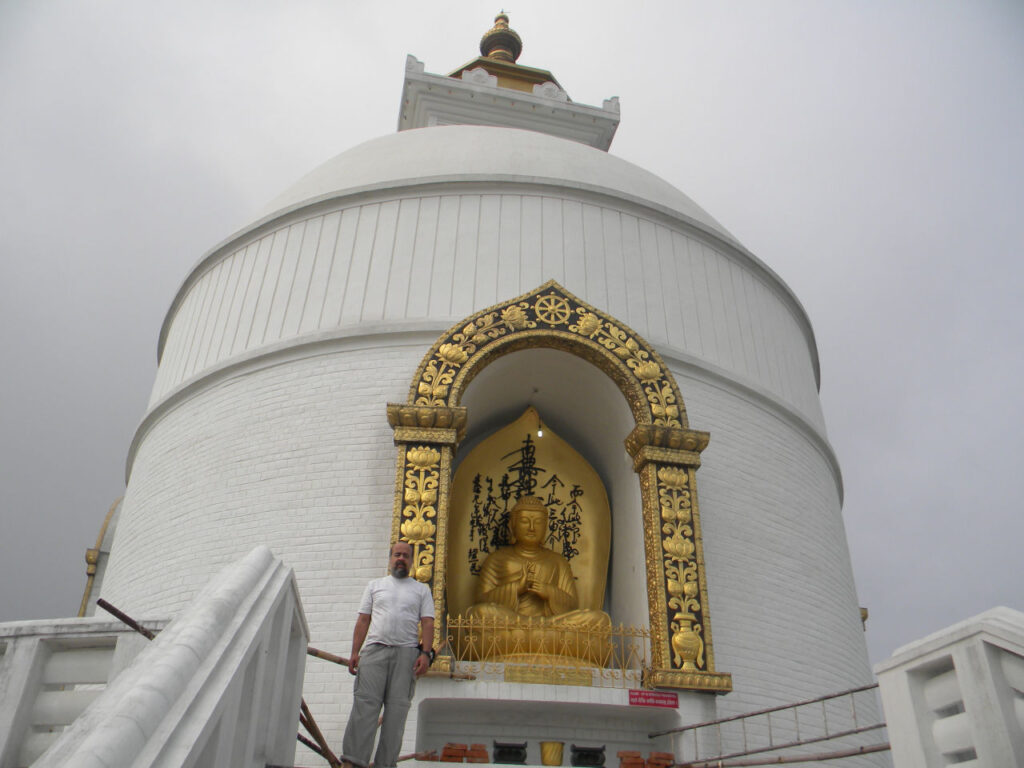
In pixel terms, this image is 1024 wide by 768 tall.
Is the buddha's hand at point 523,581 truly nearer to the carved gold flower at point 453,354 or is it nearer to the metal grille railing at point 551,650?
the metal grille railing at point 551,650

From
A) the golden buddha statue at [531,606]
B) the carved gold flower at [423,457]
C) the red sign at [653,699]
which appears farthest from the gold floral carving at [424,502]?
the red sign at [653,699]

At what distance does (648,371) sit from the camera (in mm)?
8039

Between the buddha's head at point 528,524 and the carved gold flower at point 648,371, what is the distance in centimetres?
160

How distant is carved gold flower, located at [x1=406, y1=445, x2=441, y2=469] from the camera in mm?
7246

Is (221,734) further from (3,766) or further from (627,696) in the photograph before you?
(627,696)

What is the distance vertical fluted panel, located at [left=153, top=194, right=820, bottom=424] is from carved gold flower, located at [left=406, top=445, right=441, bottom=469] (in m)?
1.71

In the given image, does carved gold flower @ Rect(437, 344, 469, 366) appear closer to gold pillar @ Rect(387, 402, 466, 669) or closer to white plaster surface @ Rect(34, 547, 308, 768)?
gold pillar @ Rect(387, 402, 466, 669)

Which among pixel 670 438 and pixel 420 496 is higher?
pixel 670 438

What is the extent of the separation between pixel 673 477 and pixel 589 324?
5.52 feet

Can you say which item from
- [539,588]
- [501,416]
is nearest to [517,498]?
[501,416]

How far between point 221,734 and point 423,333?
597 cm

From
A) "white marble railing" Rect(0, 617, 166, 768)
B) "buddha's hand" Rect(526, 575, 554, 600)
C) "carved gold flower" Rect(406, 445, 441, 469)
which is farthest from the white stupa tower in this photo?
"white marble railing" Rect(0, 617, 166, 768)

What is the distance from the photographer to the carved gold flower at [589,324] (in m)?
8.16

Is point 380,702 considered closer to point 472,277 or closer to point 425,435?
point 425,435
